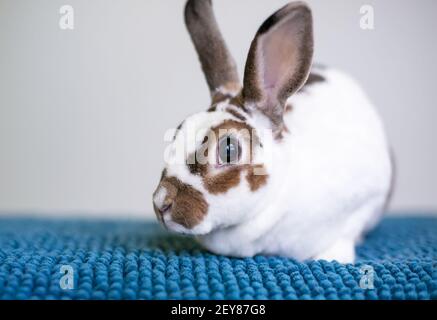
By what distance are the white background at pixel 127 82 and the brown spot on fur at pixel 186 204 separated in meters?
0.25

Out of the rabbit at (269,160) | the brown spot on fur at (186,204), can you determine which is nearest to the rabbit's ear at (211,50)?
the rabbit at (269,160)

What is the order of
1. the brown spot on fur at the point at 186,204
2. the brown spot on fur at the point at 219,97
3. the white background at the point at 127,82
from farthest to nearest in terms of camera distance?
the white background at the point at 127,82
the brown spot on fur at the point at 219,97
the brown spot on fur at the point at 186,204

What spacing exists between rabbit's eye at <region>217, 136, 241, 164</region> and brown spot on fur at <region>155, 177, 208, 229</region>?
0.21 ft

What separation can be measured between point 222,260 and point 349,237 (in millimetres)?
301

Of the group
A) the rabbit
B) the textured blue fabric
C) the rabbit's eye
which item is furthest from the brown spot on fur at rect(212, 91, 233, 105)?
the textured blue fabric

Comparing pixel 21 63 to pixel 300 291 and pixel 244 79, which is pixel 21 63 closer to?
pixel 244 79

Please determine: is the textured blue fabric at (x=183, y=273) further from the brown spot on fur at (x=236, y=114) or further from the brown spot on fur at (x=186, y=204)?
the brown spot on fur at (x=236, y=114)

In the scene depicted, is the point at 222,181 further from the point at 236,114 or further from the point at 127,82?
the point at 127,82

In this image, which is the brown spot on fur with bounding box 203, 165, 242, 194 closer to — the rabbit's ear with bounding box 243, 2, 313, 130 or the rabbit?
the rabbit

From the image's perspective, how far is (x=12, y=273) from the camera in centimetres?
84

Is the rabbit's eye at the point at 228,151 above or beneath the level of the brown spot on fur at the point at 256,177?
above

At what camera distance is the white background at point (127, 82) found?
1.21 metres

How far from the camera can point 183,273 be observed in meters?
0.86
